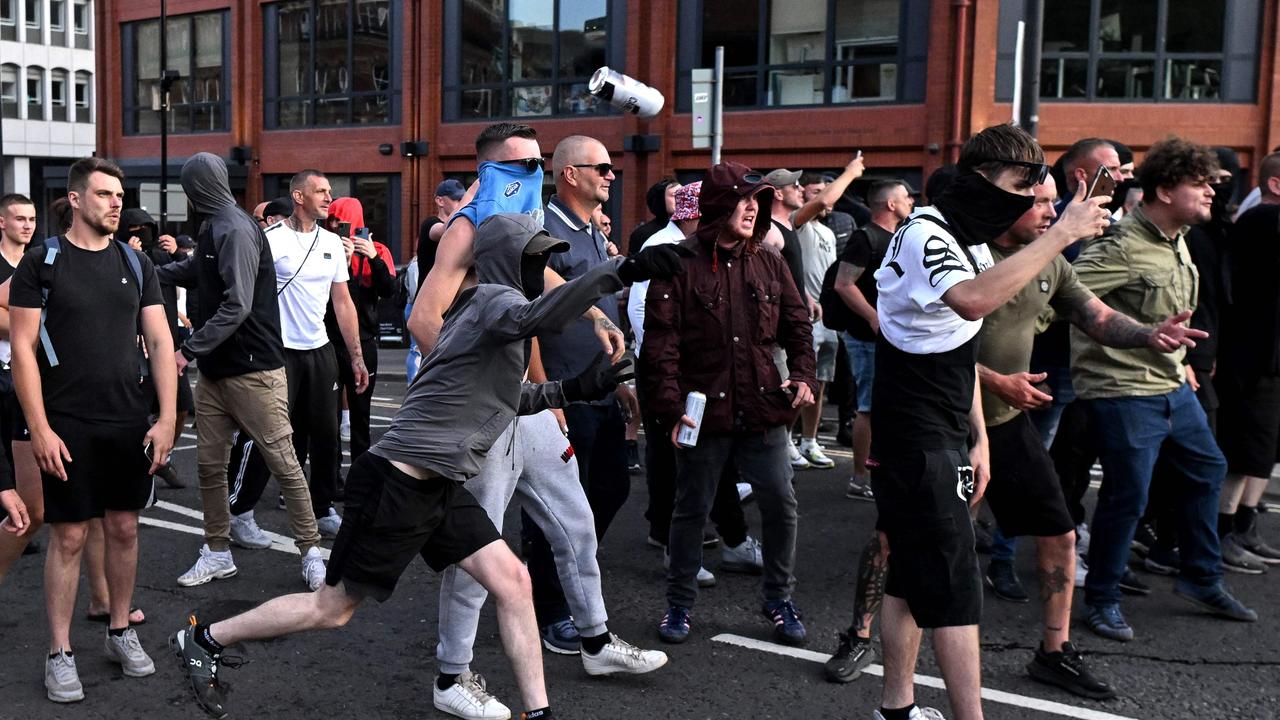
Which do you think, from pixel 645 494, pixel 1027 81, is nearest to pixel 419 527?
pixel 645 494

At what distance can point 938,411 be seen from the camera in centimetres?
393

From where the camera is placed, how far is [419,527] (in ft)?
13.0

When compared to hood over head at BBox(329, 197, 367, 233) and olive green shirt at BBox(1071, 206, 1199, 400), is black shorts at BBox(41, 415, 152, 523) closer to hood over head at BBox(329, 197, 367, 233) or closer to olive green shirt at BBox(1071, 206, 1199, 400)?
hood over head at BBox(329, 197, 367, 233)

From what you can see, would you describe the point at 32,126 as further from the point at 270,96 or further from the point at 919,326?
the point at 919,326

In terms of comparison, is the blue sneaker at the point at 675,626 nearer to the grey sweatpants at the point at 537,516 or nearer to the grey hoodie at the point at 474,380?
the grey sweatpants at the point at 537,516

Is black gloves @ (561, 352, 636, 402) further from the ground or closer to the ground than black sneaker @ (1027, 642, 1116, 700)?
further from the ground

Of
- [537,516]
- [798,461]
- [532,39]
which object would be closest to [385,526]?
[537,516]

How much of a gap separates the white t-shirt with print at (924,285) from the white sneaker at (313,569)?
3.28 m

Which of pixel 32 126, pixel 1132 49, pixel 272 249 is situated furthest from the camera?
pixel 32 126

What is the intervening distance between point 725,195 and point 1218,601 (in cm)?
293

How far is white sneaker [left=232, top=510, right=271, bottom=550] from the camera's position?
686cm

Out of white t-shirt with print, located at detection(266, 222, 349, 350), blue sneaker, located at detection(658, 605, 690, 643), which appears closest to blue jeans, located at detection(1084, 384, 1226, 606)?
blue sneaker, located at detection(658, 605, 690, 643)

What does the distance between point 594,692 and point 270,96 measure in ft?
86.7

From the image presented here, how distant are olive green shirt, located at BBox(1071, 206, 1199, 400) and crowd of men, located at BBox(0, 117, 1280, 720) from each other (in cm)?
1
